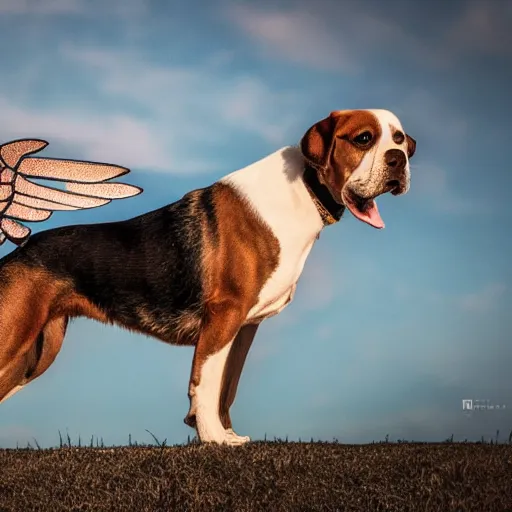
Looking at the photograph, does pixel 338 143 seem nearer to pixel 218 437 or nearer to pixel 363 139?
pixel 363 139

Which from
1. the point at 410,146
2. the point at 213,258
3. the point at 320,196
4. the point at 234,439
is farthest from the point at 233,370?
the point at 410,146

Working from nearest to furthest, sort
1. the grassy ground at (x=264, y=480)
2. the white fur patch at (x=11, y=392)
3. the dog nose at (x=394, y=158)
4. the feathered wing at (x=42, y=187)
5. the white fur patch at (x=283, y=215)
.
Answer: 1. the grassy ground at (x=264, y=480)
2. the dog nose at (x=394, y=158)
3. the white fur patch at (x=283, y=215)
4. the white fur patch at (x=11, y=392)
5. the feathered wing at (x=42, y=187)

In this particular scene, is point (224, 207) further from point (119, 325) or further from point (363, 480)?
point (363, 480)

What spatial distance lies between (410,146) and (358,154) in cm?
74

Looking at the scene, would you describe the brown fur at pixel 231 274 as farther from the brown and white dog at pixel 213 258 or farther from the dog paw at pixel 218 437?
the dog paw at pixel 218 437

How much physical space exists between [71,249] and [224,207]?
4.64 ft

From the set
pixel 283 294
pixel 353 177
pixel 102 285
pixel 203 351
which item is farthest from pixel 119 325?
pixel 353 177

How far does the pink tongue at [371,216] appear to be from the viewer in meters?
7.47

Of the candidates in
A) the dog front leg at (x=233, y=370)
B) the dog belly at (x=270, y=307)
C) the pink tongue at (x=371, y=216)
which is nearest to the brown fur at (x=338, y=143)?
the pink tongue at (x=371, y=216)

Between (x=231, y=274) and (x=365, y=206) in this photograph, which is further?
(x=365, y=206)

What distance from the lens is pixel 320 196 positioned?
7.54m

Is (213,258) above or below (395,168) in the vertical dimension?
below

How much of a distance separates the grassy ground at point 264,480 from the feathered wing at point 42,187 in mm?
2325

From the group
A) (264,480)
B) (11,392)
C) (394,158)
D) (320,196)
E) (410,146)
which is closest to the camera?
(264,480)
